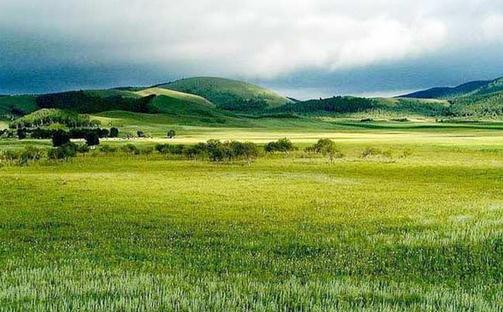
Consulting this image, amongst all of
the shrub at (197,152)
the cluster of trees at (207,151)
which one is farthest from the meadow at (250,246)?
the shrub at (197,152)

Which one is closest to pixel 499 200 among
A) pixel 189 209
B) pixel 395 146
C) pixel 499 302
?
pixel 189 209

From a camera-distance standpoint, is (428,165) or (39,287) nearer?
(39,287)

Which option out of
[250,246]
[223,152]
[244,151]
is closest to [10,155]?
[223,152]

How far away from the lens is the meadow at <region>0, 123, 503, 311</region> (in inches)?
532

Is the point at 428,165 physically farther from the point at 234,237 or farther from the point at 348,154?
the point at 234,237

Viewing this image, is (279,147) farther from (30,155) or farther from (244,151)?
(30,155)

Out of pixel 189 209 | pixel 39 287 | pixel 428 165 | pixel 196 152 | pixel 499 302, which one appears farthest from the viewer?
pixel 196 152

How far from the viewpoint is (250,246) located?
22938 mm

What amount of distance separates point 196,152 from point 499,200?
7016 centimetres

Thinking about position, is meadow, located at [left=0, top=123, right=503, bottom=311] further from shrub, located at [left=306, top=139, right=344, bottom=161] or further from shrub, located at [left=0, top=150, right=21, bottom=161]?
shrub, located at [left=306, top=139, right=344, bottom=161]

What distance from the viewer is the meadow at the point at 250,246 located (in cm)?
1352

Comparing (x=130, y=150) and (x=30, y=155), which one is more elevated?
(x=30, y=155)

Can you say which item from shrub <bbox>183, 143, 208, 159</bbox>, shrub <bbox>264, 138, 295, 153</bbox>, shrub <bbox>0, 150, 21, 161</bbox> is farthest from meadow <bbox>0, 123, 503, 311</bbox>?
shrub <bbox>264, 138, 295, 153</bbox>

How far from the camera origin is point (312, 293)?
1402cm
